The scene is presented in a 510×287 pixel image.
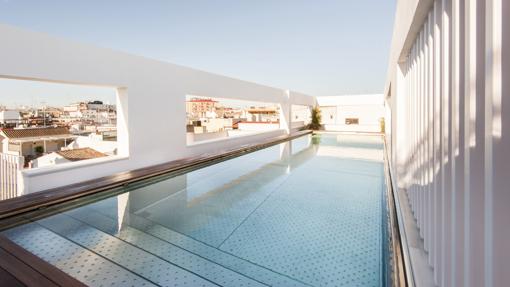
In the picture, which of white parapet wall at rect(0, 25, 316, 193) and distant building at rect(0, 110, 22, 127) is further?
distant building at rect(0, 110, 22, 127)

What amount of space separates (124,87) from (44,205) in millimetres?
2542

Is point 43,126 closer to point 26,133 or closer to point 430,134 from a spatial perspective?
point 26,133

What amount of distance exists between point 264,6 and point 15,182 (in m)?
7.96

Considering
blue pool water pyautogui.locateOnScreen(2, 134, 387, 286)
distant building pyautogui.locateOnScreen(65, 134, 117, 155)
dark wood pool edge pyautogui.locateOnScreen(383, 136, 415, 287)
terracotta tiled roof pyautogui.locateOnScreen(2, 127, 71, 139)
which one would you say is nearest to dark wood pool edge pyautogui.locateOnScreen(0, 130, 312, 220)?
blue pool water pyautogui.locateOnScreen(2, 134, 387, 286)

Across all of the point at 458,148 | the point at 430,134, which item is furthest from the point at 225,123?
the point at 458,148

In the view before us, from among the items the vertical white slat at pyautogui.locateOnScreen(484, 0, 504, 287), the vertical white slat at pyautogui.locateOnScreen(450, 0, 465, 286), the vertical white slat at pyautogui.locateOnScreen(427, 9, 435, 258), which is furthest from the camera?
the vertical white slat at pyautogui.locateOnScreen(427, 9, 435, 258)

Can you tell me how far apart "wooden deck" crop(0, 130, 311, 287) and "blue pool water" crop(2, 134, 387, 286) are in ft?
0.44

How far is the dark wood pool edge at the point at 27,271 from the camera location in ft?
5.65

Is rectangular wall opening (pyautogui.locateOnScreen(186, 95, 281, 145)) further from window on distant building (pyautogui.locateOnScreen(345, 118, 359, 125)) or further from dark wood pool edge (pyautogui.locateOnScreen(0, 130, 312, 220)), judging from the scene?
window on distant building (pyautogui.locateOnScreen(345, 118, 359, 125))

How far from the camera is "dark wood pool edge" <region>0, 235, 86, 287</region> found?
5.65ft

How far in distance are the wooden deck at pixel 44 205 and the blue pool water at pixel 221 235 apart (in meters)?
0.14

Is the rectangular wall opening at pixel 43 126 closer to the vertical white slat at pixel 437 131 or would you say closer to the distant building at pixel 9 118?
the distant building at pixel 9 118

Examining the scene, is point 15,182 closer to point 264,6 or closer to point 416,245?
point 416,245

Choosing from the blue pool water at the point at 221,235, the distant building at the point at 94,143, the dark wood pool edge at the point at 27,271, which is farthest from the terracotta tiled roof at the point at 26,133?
the dark wood pool edge at the point at 27,271
